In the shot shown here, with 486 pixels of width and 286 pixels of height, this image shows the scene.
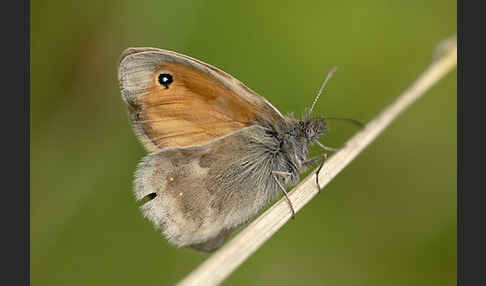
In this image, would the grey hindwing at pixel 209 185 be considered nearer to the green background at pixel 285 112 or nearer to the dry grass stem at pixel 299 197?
the dry grass stem at pixel 299 197

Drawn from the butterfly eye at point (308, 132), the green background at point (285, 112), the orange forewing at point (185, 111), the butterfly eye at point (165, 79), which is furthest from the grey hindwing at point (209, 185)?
the green background at point (285, 112)

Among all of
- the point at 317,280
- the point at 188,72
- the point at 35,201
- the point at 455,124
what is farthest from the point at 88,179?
the point at 455,124

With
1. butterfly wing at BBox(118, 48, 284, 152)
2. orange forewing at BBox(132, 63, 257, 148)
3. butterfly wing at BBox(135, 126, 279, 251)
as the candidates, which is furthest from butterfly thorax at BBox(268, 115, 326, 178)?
orange forewing at BBox(132, 63, 257, 148)

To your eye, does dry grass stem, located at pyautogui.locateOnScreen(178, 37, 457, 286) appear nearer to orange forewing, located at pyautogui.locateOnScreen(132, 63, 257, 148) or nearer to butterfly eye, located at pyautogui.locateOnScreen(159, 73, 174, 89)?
orange forewing, located at pyautogui.locateOnScreen(132, 63, 257, 148)

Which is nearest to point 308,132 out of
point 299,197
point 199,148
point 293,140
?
point 293,140

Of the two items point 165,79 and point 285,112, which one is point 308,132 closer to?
point 285,112

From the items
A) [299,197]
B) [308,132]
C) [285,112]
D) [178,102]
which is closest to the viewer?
[299,197]

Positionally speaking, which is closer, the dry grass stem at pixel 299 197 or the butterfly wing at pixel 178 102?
the dry grass stem at pixel 299 197
